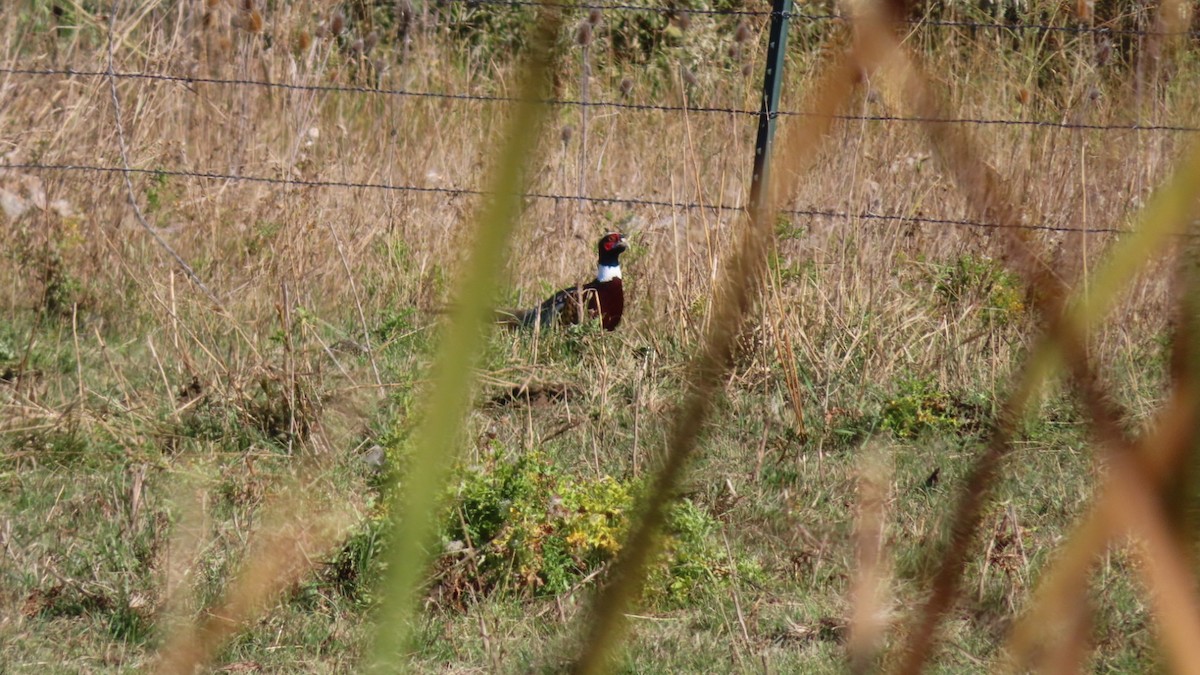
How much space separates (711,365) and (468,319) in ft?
0.34

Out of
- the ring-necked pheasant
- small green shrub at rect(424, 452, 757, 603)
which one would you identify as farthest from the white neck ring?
small green shrub at rect(424, 452, 757, 603)

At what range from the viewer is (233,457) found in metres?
3.62

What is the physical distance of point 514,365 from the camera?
4172 mm

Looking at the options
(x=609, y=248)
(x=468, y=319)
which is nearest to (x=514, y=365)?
(x=609, y=248)

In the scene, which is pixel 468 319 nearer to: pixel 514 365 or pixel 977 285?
pixel 514 365

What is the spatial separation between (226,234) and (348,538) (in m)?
2.57

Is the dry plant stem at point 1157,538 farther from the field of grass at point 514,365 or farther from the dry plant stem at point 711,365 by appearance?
the dry plant stem at point 711,365

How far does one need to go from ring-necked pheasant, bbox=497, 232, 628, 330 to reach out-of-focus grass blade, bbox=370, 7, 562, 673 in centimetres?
381

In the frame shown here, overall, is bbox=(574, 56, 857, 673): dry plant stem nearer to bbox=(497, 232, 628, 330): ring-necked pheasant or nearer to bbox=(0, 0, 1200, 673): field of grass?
bbox=(0, 0, 1200, 673): field of grass

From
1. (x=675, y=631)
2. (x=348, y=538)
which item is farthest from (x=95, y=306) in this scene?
(x=675, y=631)

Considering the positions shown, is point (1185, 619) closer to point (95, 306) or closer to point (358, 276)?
point (358, 276)

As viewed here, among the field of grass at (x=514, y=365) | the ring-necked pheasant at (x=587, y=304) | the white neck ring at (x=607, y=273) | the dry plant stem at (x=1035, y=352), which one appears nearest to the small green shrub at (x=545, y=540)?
the field of grass at (x=514, y=365)

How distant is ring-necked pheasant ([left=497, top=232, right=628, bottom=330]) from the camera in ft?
14.8

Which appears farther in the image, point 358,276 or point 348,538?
point 358,276
